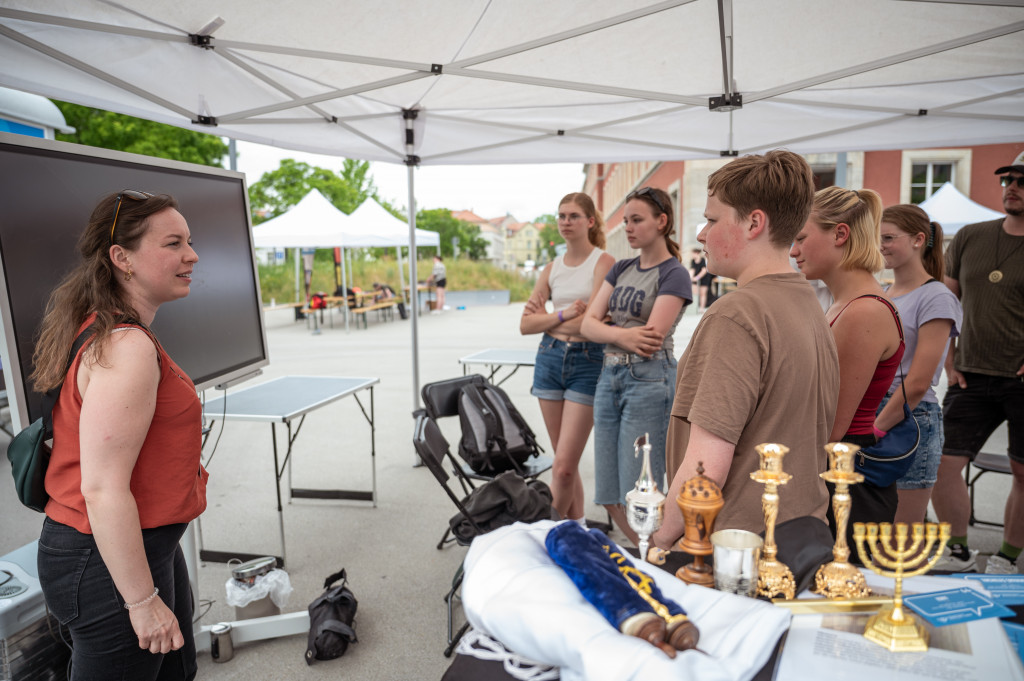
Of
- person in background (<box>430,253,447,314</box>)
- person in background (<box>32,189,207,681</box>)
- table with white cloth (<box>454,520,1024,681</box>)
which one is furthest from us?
person in background (<box>430,253,447,314</box>)

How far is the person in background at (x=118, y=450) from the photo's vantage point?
4.52 feet

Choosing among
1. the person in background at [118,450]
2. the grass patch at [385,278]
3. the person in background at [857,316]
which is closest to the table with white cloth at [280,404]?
the person in background at [118,450]

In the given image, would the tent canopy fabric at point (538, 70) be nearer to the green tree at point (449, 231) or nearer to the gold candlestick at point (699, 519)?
the gold candlestick at point (699, 519)

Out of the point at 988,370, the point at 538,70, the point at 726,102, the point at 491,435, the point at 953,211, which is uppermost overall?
the point at 538,70

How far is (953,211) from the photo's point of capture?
1054 centimetres

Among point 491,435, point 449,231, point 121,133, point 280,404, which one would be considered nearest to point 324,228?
point 280,404

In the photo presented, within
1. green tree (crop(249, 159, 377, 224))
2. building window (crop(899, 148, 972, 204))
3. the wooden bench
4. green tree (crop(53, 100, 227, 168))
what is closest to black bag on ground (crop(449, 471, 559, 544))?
the wooden bench

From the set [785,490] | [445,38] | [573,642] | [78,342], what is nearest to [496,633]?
[573,642]

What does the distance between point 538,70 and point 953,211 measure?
33.9ft

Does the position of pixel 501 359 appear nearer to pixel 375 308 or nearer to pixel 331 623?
pixel 331 623

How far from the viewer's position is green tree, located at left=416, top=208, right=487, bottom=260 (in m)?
70.4

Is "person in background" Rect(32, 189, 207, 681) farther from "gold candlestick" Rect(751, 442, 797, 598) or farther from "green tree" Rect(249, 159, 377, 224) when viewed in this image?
"green tree" Rect(249, 159, 377, 224)

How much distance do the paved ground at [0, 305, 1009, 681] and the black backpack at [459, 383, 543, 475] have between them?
0.68m

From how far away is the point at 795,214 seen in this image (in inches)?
53.1
